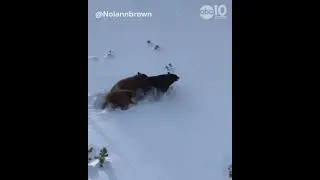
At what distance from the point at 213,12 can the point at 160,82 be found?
1.53 feet

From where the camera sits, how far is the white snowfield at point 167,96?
2.04m

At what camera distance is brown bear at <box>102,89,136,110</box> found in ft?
6.72

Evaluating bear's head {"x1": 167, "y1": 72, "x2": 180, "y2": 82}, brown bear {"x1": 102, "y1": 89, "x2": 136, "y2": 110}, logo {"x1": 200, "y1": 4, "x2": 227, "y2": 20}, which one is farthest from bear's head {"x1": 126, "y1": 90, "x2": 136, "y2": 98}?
logo {"x1": 200, "y1": 4, "x2": 227, "y2": 20}

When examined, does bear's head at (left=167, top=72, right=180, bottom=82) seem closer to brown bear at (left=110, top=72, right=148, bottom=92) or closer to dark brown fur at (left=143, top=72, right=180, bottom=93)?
dark brown fur at (left=143, top=72, right=180, bottom=93)

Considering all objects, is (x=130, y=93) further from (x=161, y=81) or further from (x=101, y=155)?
(x=101, y=155)

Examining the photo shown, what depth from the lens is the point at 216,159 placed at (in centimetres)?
209

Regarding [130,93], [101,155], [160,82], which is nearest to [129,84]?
[130,93]

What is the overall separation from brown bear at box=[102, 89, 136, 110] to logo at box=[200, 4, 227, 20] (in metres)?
0.56
